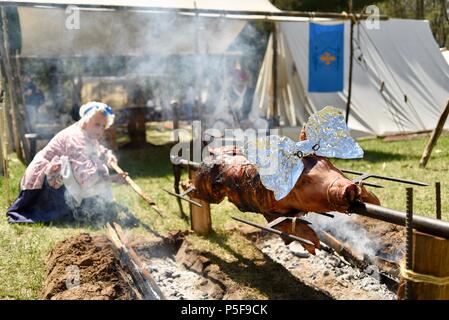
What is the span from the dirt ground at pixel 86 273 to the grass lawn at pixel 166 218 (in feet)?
0.78

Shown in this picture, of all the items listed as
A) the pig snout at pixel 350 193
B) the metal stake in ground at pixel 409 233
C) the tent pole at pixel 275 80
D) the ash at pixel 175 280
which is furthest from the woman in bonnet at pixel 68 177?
the tent pole at pixel 275 80

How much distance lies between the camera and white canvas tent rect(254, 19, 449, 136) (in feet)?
32.9

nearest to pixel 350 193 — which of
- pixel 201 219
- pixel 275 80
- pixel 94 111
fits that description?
pixel 201 219

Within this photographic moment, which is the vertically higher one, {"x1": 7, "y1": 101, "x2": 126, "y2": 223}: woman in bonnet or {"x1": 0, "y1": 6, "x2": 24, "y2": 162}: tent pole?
{"x1": 0, "y1": 6, "x2": 24, "y2": 162}: tent pole

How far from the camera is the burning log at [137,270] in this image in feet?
11.6

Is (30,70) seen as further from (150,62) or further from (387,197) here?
(387,197)

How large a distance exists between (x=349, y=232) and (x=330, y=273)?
17.9 inches

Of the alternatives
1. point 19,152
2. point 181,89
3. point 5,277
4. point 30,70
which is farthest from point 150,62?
point 5,277

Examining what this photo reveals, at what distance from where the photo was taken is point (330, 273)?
411 centimetres

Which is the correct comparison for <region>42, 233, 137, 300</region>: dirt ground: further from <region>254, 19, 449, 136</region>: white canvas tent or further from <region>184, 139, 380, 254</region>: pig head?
<region>254, 19, 449, 136</region>: white canvas tent

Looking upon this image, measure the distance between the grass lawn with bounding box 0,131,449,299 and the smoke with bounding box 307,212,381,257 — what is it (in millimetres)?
701

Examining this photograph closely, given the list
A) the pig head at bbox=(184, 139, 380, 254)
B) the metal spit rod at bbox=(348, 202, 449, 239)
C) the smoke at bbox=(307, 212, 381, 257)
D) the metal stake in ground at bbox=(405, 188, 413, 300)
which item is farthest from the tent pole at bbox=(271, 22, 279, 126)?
the metal stake in ground at bbox=(405, 188, 413, 300)

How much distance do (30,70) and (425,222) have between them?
1469 cm

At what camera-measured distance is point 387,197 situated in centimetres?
592
